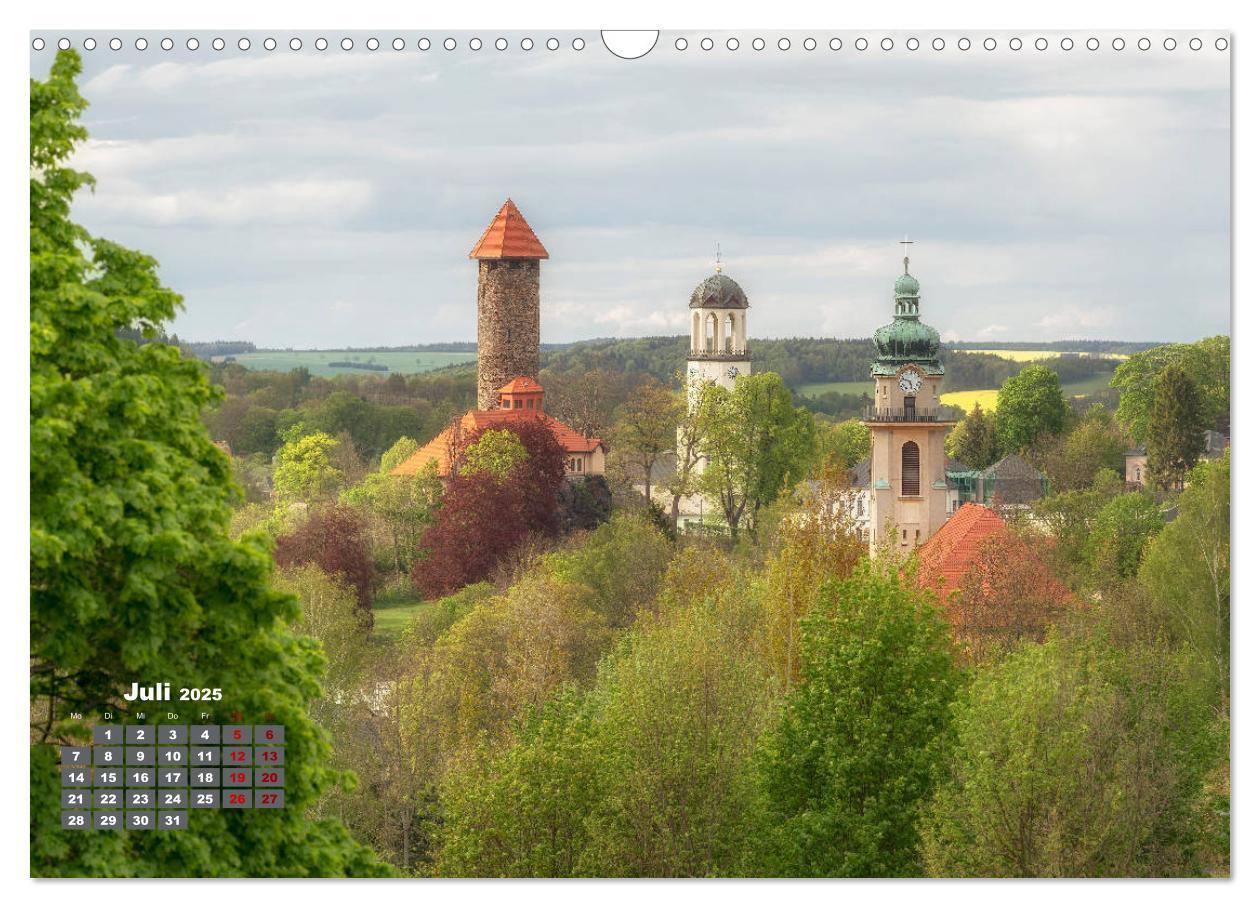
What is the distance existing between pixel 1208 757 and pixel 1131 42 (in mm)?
5676

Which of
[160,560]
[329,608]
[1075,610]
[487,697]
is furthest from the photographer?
[1075,610]

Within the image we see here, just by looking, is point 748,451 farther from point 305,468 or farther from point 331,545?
point 305,468

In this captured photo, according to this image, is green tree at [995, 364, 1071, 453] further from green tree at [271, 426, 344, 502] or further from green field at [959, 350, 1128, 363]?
green tree at [271, 426, 344, 502]

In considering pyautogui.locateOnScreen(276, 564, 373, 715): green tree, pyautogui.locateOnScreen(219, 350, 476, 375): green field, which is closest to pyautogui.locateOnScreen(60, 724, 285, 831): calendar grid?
pyautogui.locateOnScreen(219, 350, 476, 375): green field

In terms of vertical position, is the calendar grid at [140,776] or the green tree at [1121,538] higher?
the green tree at [1121,538]

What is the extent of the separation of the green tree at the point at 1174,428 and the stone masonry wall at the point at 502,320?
5562 mm

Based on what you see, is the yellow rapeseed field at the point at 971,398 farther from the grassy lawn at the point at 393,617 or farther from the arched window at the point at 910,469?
the grassy lawn at the point at 393,617

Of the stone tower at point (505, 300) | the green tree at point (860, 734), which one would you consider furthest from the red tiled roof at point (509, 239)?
the green tree at point (860, 734)

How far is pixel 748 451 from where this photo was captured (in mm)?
38406

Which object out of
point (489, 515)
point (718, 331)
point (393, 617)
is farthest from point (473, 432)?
point (718, 331)

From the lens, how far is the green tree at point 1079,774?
46.7ft

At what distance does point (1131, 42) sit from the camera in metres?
12.2

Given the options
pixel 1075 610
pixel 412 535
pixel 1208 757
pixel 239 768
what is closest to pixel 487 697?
pixel 412 535

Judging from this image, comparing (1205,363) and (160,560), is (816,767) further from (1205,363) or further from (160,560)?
(160,560)
